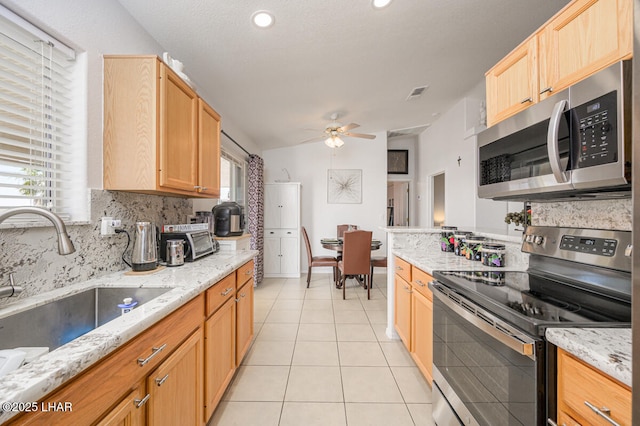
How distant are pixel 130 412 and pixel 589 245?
1.91 meters

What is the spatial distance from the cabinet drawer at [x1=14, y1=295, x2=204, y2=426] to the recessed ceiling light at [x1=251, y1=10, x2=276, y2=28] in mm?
1900

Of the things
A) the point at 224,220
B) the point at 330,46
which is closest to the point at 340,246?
the point at 224,220

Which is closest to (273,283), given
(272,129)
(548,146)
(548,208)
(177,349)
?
(272,129)

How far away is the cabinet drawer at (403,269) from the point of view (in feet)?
7.02

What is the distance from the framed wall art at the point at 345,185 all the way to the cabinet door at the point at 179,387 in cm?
445

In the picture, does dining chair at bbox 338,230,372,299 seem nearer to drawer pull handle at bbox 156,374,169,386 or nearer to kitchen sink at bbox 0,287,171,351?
kitchen sink at bbox 0,287,171,351

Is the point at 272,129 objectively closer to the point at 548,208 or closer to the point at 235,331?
the point at 235,331

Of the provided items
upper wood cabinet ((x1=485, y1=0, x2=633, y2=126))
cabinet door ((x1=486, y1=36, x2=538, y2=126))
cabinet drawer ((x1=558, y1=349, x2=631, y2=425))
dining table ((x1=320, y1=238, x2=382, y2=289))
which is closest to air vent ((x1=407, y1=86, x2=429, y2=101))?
cabinet door ((x1=486, y1=36, x2=538, y2=126))

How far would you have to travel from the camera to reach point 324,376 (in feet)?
6.59

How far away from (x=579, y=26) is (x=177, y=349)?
214 cm

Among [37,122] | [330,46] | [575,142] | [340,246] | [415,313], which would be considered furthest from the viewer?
[340,246]

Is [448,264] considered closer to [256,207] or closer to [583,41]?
[583,41]

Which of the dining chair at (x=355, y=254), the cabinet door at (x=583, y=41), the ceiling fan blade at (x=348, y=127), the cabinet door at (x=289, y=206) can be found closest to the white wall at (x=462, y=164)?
the dining chair at (x=355, y=254)

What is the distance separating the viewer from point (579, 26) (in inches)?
42.1
